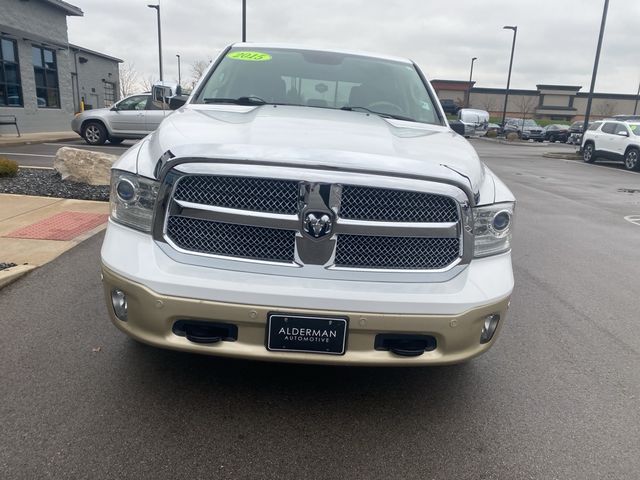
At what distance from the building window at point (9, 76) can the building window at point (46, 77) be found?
133cm

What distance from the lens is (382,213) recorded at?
7.78ft

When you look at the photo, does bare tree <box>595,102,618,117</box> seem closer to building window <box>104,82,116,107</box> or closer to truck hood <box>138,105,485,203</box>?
building window <box>104,82,116,107</box>

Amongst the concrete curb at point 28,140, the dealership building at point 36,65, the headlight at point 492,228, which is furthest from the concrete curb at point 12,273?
the dealership building at point 36,65

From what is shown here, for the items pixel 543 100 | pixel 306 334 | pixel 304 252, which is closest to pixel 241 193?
pixel 304 252

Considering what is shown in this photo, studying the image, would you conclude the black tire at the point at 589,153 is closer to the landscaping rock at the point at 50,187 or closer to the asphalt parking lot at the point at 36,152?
the asphalt parking lot at the point at 36,152

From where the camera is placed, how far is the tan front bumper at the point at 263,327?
2.23 m

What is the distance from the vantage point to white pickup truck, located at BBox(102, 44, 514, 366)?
2.26m

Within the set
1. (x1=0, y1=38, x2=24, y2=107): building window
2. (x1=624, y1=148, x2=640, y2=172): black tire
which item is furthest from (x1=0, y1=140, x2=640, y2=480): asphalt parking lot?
(x1=0, y1=38, x2=24, y2=107): building window

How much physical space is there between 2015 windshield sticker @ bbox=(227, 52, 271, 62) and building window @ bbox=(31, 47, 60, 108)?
19813 millimetres

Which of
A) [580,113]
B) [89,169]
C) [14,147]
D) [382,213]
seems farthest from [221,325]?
[580,113]

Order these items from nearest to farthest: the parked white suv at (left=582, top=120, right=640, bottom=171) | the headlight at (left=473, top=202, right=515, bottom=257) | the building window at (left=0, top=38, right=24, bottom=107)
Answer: the headlight at (left=473, top=202, right=515, bottom=257), the building window at (left=0, top=38, right=24, bottom=107), the parked white suv at (left=582, top=120, right=640, bottom=171)

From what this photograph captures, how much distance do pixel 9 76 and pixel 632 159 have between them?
22.4 metres

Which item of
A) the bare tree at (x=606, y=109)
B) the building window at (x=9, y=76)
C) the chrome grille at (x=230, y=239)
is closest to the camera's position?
the chrome grille at (x=230, y=239)

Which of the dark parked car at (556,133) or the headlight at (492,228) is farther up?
the headlight at (492,228)
